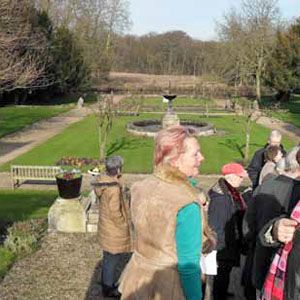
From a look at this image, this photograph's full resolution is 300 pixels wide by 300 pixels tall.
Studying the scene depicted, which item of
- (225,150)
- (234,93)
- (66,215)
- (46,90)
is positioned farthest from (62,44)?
(66,215)

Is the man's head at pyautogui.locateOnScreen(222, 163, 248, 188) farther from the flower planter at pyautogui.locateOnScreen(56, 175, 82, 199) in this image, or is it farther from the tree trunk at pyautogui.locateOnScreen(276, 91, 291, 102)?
the tree trunk at pyautogui.locateOnScreen(276, 91, 291, 102)

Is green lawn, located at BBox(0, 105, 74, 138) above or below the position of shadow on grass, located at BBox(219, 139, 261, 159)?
below

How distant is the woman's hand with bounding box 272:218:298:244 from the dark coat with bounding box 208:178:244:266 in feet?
7.81

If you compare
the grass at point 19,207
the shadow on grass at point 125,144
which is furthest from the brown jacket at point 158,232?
the shadow on grass at point 125,144

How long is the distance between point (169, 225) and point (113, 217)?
317 centimetres

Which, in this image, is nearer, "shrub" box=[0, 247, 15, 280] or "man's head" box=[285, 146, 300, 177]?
"man's head" box=[285, 146, 300, 177]

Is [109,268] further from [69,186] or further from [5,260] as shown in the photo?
[69,186]

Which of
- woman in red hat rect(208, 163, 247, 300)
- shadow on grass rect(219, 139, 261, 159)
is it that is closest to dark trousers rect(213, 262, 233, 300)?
woman in red hat rect(208, 163, 247, 300)

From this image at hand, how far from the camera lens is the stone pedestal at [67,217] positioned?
29.5 ft

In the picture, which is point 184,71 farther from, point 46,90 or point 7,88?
point 7,88

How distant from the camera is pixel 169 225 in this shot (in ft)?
9.64

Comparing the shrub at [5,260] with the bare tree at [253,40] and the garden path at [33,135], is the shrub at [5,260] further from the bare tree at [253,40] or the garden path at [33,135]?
the bare tree at [253,40]

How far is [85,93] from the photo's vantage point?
4900 centimetres

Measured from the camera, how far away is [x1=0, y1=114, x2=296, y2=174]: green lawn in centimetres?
1839
